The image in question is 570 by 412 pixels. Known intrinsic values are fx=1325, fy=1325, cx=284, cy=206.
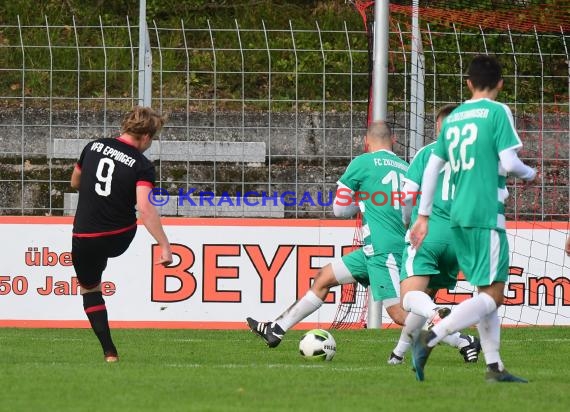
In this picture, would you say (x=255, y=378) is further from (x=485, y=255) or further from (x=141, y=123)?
(x=141, y=123)

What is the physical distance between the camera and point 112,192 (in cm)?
886

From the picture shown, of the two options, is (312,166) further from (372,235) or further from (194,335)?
(372,235)

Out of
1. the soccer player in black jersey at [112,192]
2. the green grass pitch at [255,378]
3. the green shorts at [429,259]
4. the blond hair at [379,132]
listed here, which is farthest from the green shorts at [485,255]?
the blond hair at [379,132]

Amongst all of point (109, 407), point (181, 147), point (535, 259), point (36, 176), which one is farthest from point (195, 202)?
point (109, 407)

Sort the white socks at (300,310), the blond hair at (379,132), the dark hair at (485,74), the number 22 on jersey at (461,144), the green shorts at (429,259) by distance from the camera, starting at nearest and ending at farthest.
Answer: the number 22 on jersey at (461,144) < the dark hair at (485,74) < the green shorts at (429,259) < the blond hair at (379,132) < the white socks at (300,310)

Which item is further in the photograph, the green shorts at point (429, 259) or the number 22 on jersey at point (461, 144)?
the green shorts at point (429, 259)

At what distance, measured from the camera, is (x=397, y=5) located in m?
14.8

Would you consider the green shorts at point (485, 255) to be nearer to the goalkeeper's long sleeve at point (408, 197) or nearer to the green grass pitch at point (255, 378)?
the green grass pitch at point (255, 378)

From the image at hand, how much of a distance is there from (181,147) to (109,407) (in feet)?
31.3

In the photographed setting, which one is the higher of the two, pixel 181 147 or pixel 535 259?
pixel 181 147

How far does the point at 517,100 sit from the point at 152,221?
843 centimetres

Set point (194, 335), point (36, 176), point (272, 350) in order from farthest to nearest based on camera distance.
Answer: point (36, 176)
point (194, 335)
point (272, 350)

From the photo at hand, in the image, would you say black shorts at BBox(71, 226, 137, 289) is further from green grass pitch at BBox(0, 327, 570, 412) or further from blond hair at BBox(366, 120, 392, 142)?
blond hair at BBox(366, 120, 392, 142)

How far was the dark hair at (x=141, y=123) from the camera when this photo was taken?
8883 millimetres
